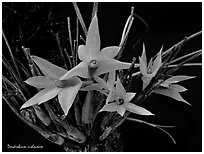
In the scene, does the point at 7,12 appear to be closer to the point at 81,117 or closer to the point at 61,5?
the point at 61,5

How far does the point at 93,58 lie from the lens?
491 millimetres

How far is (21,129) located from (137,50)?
40 cm

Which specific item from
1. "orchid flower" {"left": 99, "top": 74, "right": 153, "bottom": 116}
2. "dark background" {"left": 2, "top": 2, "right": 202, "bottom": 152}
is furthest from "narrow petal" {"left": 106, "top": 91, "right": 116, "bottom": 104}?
"dark background" {"left": 2, "top": 2, "right": 202, "bottom": 152}

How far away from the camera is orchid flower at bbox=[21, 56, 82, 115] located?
1.62ft

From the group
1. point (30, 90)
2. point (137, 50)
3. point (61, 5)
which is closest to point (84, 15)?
point (61, 5)

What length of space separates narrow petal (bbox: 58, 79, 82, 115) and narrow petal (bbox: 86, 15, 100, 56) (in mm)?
63

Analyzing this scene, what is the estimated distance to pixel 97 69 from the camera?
508 mm

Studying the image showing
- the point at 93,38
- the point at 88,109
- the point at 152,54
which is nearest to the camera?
the point at 93,38

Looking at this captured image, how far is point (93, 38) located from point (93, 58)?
3cm

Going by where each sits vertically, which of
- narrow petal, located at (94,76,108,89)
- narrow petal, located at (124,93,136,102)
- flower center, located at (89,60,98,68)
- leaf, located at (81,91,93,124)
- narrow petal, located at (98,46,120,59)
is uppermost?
narrow petal, located at (98,46,120,59)

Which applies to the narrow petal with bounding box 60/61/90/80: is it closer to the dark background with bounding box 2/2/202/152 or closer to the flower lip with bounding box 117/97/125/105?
the flower lip with bounding box 117/97/125/105

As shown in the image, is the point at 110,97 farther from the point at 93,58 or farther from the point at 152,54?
the point at 152,54

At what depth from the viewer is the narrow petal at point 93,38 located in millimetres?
477

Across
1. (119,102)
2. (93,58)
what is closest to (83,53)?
(93,58)
